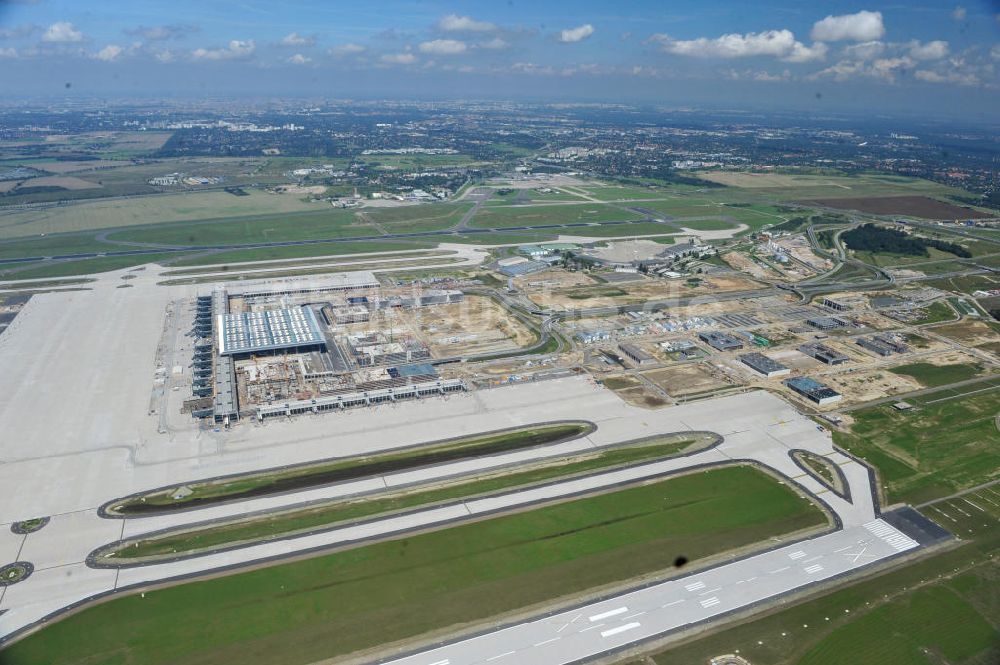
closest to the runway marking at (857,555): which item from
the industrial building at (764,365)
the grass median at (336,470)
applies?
the grass median at (336,470)

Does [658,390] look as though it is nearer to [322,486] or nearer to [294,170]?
[322,486]

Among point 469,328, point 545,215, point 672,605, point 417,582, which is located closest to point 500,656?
point 417,582

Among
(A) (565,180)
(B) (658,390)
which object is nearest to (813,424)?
(B) (658,390)

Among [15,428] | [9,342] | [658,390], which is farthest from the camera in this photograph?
[9,342]

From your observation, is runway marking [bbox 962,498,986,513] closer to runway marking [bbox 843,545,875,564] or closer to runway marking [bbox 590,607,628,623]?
runway marking [bbox 843,545,875,564]

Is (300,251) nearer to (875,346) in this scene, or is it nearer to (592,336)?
(592,336)
